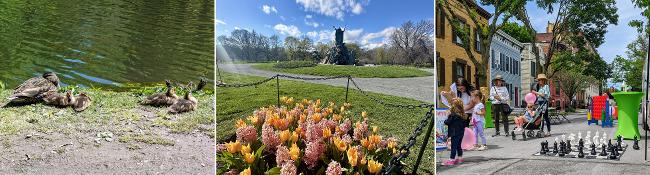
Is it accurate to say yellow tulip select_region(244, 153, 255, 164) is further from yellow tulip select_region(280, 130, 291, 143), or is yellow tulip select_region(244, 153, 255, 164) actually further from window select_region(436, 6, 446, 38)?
window select_region(436, 6, 446, 38)

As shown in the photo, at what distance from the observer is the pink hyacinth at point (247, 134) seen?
3.88 metres

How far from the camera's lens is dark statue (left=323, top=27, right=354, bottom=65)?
141 inches

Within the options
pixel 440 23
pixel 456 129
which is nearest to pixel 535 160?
pixel 456 129

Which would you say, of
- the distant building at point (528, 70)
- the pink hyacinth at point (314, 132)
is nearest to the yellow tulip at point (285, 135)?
the pink hyacinth at point (314, 132)

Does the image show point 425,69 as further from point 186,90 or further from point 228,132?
point 186,90

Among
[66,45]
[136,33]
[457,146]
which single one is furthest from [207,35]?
[457,146]

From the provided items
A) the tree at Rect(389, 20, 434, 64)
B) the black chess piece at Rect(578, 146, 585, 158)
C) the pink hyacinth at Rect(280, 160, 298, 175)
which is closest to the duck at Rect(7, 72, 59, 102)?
the pink hyacinth at Rect(280, 160, 298, 175)

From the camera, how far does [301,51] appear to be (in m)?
3.57

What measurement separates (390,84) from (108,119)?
5749 mm

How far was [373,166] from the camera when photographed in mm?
3760

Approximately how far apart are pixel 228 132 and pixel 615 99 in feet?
8.12

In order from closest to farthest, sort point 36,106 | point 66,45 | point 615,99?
1. point 615,99
2. point 36,106
3. point 66,45

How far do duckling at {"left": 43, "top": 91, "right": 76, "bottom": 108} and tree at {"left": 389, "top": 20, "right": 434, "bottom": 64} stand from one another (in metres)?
6.18

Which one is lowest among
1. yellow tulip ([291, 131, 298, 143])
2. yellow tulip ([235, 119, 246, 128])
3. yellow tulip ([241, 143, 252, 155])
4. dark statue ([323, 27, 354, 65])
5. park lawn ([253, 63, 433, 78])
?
yellow tulip ([241, 143, 252, 155])
